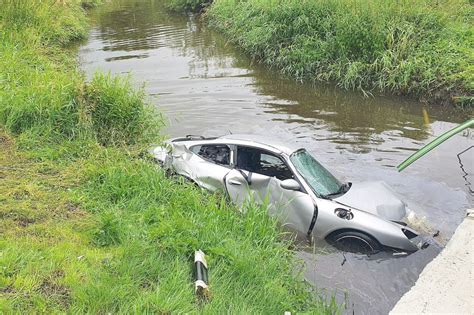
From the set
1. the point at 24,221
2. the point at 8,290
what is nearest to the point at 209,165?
the point at 24,221

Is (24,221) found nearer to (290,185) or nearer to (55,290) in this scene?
(55,290)

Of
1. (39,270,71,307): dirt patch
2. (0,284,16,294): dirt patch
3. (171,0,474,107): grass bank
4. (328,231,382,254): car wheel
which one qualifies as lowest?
(328,231,382,254): car wheel

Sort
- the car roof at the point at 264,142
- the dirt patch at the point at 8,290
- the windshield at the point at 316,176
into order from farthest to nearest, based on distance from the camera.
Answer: the car roof at the point at 264,142 → the windshield at the point at 316,176 → the dirt patch at the point at 8,290

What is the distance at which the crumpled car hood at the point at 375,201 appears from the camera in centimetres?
668

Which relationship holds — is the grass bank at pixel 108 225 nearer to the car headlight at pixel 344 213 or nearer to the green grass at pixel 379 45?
the car headlight at pixel 344 213

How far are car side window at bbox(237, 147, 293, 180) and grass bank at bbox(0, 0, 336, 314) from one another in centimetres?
88

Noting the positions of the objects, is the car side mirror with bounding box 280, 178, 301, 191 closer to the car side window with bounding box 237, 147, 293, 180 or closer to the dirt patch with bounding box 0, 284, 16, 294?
the car side window with bounding box 237, 147, 293, 180

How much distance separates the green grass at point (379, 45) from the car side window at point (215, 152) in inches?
295

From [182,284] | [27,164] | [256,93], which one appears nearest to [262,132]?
[256,93]

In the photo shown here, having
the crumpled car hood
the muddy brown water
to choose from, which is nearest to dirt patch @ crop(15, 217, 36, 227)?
the muddy brown water

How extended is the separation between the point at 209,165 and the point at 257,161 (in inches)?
30.4

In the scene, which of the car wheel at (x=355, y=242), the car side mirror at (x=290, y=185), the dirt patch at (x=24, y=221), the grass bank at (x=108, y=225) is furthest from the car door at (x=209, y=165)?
the dirt patch at (x=24, y=221)

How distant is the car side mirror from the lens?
22.1 ft

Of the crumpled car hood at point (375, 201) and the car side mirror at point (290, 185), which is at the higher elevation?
the car side mirror at point (290, 185)
